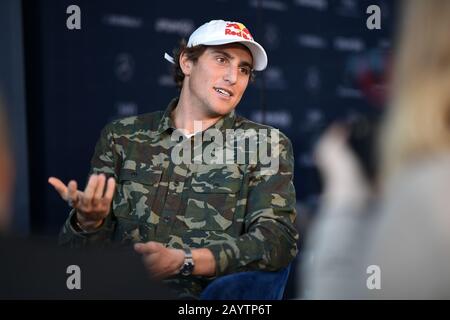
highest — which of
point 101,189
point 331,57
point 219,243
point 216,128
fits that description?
point 331,57

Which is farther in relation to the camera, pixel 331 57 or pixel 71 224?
pixel 331 57

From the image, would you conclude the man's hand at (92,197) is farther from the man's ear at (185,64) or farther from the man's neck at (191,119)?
the man's ear at (185,64)

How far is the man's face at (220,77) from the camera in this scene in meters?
2.58

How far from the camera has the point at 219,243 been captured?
243 cm

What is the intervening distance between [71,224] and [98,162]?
0.25m

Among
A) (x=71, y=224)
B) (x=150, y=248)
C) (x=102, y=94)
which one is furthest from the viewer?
(x=102, y=94)

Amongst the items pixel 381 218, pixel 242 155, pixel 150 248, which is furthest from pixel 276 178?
pixel 381 218

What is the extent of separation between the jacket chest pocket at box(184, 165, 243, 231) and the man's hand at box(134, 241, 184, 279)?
0.14 m

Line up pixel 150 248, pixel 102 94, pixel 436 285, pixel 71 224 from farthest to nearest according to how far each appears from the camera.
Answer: pixel 102 94, pixel 71 224, pixel 150 248, pixel 436 285

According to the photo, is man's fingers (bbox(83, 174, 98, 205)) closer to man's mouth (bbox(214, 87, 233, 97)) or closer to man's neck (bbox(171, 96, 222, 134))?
man's neck (bbox(171, 96, 222, 134))

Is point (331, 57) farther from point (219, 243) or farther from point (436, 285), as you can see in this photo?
point (436, 285)

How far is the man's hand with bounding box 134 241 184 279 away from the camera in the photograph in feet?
7.71

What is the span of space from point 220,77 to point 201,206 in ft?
1.53

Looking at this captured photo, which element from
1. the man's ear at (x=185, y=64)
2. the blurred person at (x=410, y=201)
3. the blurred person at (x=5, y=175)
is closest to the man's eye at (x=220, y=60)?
the man's ear at (x=185, y=64)
